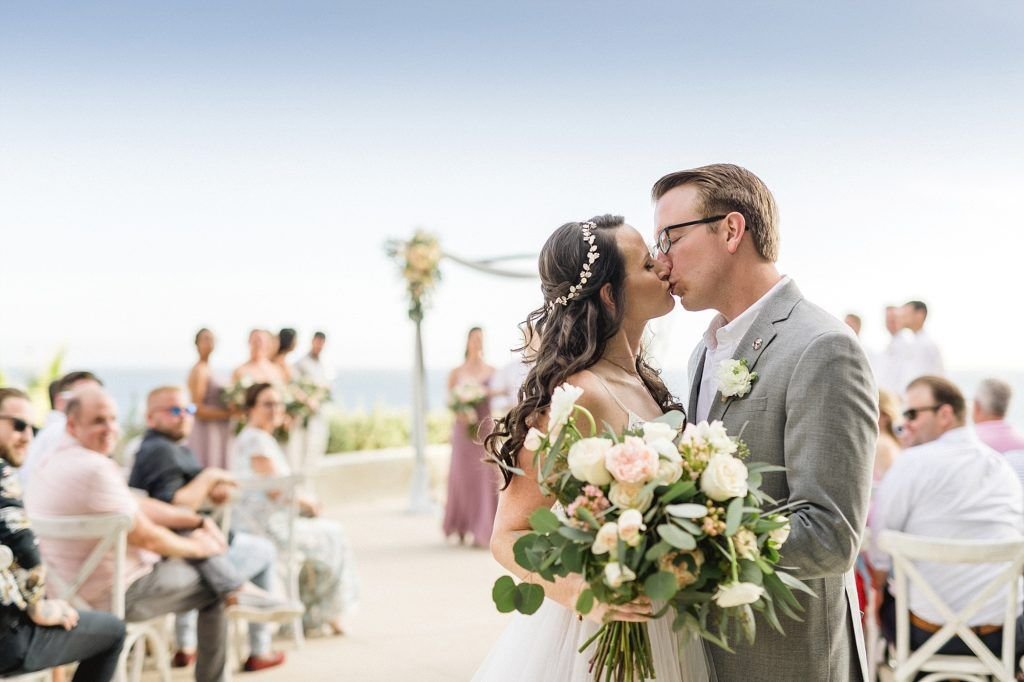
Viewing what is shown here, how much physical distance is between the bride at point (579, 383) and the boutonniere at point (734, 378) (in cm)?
23

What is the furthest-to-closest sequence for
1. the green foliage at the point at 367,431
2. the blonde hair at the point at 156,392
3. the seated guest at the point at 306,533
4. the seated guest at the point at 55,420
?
the green foliage at the point at 367,431 < the seated guest at the point at 306,533 < the seated guest at the point at 55,420 < the blonde hair at the point at 156,392

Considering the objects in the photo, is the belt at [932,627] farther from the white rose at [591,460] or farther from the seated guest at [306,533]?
the seated guest at [306,533]

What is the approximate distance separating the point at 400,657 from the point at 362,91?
109ft

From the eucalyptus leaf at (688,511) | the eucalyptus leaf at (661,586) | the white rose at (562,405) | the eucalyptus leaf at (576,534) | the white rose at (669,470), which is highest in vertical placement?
the white rose at (562,405)

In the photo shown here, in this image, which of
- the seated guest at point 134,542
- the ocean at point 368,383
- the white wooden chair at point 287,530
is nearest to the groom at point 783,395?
the seated guest at point 134,542

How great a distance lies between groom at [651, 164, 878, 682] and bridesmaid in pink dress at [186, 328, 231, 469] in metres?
7.42

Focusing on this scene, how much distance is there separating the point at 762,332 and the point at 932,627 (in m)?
2.68

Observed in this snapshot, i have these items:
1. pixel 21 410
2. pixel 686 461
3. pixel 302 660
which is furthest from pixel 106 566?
pixel 686 461

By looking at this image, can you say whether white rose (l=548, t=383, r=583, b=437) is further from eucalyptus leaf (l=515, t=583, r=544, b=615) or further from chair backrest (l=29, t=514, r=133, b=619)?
chair backrest (l=29, t=514, r=133, b=619)

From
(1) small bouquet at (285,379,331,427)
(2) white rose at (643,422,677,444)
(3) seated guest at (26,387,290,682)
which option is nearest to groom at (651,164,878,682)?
(2) white rose at (643,422,677,444)

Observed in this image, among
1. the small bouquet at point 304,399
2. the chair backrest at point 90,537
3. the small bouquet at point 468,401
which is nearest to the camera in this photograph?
the chair backrest at point 90,537

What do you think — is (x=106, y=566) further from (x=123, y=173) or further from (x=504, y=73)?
(x=123, y=173)

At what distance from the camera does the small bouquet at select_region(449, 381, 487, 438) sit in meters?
9.87

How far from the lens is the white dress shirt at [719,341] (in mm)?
2299
